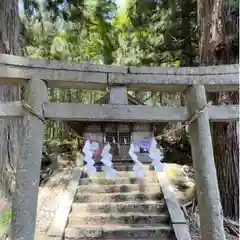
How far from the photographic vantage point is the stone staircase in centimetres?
433

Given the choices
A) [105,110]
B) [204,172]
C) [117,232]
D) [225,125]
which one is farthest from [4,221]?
[225,125]

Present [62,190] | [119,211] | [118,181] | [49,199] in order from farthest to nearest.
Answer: [118,181], [62,190], [49,199], [119,211]

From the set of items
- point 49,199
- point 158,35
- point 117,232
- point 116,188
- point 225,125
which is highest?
point 158,35

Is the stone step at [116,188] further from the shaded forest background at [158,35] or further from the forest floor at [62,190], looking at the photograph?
the shaded forest background at [158,35]

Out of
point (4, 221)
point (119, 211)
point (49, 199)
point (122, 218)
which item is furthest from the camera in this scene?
point (49, 199)

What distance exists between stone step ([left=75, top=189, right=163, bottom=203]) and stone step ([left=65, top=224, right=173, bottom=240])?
30.1 inches

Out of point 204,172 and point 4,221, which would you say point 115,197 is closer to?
point 4,221

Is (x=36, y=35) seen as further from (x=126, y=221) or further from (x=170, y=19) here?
(x=126, y=221)

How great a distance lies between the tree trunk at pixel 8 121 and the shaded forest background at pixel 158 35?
17mm

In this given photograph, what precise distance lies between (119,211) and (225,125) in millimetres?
2113

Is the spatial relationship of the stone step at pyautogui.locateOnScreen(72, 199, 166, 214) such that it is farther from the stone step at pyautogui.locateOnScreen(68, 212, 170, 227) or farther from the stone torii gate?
the stone torii gate

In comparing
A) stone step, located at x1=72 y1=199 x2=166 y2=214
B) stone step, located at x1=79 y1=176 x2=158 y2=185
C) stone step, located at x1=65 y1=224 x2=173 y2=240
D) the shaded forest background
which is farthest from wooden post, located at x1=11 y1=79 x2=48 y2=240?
stone step, located at x1=79 y1=176 x2=158 y2=185

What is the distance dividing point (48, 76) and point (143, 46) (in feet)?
18.2

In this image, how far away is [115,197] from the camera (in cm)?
522
